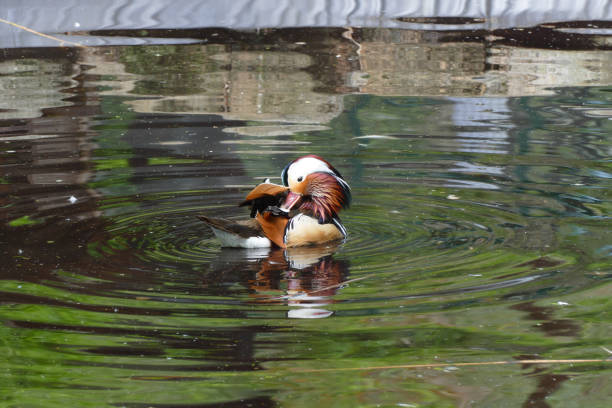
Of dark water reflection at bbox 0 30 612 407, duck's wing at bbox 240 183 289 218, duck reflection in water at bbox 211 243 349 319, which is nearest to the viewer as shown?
dark water reflection at bbox 0 30 612 407

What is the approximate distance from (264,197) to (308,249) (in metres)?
0.44

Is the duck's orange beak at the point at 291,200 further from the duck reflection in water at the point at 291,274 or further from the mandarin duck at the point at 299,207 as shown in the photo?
the duck reflection in water at the point at 291,274

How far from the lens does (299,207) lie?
265 inches

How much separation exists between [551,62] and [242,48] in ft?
13.1

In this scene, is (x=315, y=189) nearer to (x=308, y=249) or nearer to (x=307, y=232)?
(x=307, y=232)

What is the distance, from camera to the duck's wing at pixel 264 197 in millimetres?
6594

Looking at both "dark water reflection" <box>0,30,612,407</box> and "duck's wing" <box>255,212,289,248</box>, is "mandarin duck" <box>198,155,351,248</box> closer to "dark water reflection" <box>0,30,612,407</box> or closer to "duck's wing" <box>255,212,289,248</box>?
"duck's wing" <box>255,212,289,248</box>

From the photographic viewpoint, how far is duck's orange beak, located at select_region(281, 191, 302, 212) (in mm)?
6691

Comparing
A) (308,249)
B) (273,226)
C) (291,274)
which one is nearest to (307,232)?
(308,249)

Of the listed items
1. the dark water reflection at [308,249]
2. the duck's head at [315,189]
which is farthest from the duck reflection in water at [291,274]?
the duck's head at [315,189]

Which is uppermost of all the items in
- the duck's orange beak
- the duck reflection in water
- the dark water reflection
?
the duck's orange beak

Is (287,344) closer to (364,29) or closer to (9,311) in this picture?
(9,311)

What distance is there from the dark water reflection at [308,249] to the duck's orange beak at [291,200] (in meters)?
0.33

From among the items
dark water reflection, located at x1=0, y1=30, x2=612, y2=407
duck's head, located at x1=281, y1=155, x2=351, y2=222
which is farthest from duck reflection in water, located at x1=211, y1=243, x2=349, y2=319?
duck's head, located at x1=281, y1=155, x2=351, y2=222
